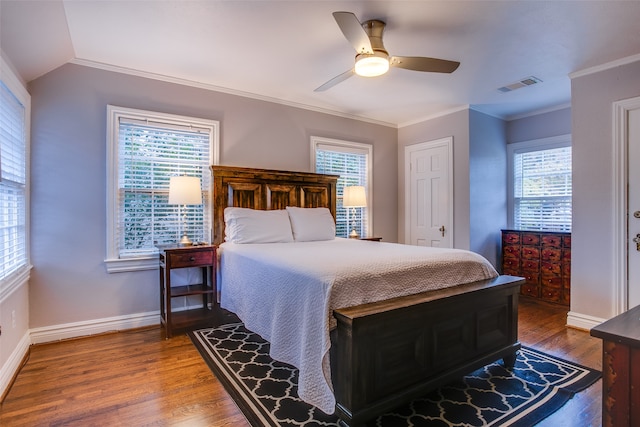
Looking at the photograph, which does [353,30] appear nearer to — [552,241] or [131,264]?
[131,264]

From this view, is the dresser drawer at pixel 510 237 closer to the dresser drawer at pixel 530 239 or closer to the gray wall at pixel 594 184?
the dresser drawer at pixel 530 239

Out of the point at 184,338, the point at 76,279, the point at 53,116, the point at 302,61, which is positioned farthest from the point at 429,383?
the point at 53,116

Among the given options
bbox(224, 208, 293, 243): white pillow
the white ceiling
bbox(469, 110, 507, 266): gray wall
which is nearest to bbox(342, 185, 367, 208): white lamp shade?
bbox(224, 208, 293, 243): white pillow

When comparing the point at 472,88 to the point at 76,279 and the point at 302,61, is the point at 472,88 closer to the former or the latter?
the point at 302,61

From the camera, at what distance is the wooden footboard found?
1731 mm

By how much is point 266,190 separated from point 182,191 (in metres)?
1.03

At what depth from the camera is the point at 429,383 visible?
6.60 ft

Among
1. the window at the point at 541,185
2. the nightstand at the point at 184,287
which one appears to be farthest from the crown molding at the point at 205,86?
the window at the point at 541,185

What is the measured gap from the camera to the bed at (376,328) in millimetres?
1751

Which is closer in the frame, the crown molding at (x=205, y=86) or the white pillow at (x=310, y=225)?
the crown molding at (x=205, y=86)

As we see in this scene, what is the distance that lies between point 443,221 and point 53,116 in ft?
15.1

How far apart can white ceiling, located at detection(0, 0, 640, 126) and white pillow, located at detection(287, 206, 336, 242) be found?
4.76 ft

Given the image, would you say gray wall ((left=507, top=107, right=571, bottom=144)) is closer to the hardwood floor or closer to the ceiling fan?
the hardwood floor

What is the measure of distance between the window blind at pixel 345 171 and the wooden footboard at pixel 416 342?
2.67m
